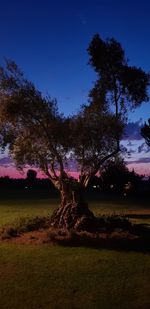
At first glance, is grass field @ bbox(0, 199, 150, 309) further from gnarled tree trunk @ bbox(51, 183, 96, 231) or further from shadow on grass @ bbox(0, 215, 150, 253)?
gnarled tree trunk @ bbox(51, 183, 96, 231)

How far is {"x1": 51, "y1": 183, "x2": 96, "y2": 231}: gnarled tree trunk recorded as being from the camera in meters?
20.6

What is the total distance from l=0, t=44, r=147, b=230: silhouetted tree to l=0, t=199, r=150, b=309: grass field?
3897 millimetres

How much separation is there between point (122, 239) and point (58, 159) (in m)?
5.46

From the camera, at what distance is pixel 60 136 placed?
72.4 ft

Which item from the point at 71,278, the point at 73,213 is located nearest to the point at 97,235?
the point at 73,213

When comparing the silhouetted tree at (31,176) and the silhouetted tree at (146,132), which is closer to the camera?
the silhouetted tree at (146,132)

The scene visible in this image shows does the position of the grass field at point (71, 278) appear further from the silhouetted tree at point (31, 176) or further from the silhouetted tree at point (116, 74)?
the silhouetted tree at point (31, 176)

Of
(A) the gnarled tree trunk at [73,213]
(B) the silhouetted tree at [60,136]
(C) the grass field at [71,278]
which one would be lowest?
(C) the grass field at [71,278]

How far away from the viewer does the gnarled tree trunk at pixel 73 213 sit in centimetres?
2064

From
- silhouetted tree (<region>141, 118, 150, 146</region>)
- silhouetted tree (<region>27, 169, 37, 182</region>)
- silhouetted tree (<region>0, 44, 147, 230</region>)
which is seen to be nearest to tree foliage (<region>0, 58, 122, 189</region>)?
silhouetted tree (<region>0, 44, 147, 230</region>)

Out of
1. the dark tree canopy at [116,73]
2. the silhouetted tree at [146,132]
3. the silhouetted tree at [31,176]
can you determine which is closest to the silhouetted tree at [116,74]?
the dark tree canopy at [116,73]

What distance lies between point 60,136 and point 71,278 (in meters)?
9.34

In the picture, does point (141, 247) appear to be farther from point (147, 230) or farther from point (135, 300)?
point (135, 300)

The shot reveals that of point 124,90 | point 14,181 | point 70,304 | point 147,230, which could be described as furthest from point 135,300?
point 14,181
